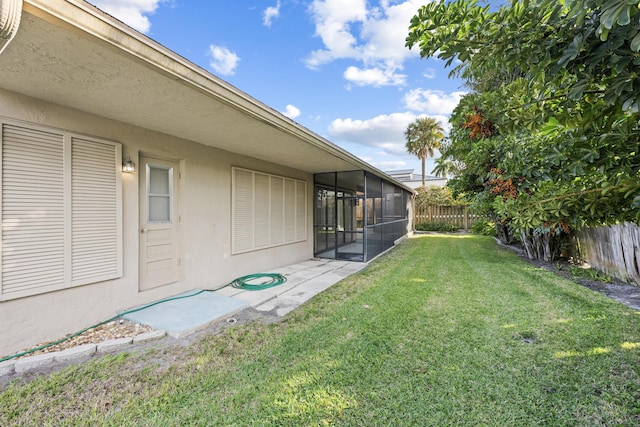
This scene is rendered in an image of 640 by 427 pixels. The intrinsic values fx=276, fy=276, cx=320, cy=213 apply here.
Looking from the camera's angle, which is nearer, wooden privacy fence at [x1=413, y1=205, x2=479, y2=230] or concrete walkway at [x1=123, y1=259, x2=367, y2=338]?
concrete walkway at [x1=123, y1=259, x2=367, y2=338]

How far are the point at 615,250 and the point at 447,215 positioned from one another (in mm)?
11307

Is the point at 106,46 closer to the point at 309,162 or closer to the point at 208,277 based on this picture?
the point at 208,277

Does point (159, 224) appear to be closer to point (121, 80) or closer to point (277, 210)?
point (121, 80)

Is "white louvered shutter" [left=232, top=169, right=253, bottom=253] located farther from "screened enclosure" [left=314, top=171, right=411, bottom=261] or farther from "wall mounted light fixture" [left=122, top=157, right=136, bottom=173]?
"screened enclosure" [left=314, top=171, right=411, bottom=261]

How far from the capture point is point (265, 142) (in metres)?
4.40

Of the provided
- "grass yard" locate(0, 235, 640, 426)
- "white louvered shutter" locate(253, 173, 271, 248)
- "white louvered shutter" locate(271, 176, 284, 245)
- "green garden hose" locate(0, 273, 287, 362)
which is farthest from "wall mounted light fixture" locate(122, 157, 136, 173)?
"white louvered shutter" locate(271, 176, 284, 245)

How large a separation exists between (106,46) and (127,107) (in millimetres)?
1326

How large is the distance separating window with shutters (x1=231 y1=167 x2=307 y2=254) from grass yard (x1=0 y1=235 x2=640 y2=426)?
232 cm

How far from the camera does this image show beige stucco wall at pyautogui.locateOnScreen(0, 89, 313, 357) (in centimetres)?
271

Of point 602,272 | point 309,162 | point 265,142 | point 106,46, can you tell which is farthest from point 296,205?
point 602,272

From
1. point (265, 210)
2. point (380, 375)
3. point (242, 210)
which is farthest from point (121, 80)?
point (265, 210)

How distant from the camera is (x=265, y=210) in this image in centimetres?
595

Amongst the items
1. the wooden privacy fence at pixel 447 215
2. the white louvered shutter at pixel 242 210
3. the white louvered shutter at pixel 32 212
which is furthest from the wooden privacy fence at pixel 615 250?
the wooden privacy fence at pixel 447 215

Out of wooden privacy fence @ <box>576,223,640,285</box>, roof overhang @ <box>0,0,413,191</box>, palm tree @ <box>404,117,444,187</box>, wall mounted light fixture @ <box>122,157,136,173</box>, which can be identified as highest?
palm tree @ <box>404,117,444,187</box>
